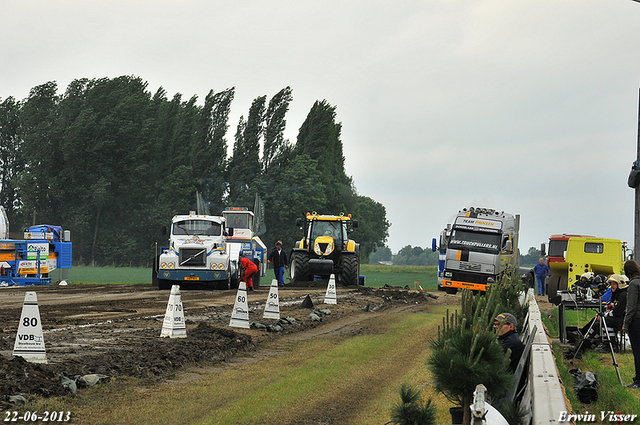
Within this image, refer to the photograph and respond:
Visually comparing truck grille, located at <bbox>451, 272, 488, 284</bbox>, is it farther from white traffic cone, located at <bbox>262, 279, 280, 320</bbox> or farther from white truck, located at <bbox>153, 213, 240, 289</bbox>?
white traffic cone, located at <bbox>262, 279, 280, 320</bbox>

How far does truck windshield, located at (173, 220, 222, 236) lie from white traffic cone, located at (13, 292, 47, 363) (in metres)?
18.5

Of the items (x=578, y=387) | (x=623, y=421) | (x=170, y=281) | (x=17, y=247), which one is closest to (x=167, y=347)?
(x=578, y=387)

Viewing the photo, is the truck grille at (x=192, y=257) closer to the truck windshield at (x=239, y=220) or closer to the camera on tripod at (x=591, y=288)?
the truck windshield at (x=239, y=220)

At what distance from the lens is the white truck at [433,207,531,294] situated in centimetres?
3173

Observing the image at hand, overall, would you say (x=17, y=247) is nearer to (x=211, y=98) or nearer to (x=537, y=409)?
(x=537, y=409)

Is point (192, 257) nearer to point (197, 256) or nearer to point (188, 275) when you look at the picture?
point (197, 256)

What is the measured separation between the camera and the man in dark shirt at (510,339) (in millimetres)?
8797

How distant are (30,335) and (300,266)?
24.0m

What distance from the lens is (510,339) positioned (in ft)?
29.3

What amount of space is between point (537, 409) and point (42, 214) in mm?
70266

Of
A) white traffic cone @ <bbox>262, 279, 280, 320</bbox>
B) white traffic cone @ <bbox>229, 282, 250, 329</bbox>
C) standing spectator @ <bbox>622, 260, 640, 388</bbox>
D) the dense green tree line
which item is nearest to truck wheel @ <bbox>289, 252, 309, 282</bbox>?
white traffic cone @ <bbox>262, 279, 280, 320</bbox>

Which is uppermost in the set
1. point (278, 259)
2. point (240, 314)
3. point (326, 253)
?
point (326, 253)

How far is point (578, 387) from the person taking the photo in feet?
31.6

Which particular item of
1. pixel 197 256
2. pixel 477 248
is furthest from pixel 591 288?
pixel 477 248
